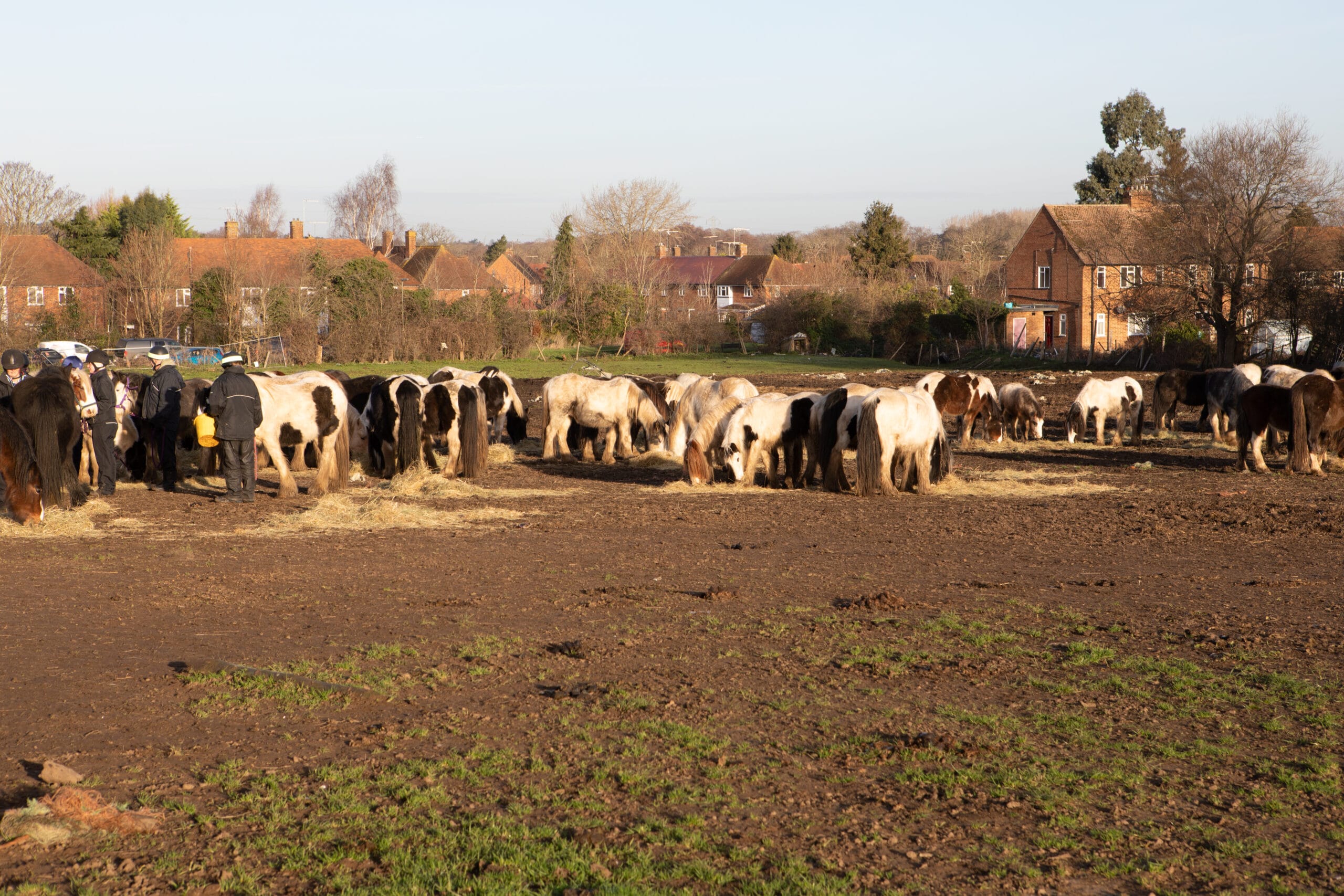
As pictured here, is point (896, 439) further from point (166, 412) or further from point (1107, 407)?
point (166, 412)

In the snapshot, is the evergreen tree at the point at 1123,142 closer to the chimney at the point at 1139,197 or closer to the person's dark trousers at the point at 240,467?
the chimney at the point at 1139,197

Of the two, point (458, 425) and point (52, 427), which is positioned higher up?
point (52, 427)

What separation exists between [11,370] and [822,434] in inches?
429

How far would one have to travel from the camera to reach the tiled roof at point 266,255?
61.4 meters

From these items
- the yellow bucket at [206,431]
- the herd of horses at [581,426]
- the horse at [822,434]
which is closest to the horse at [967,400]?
the herd of horses at [581,426]

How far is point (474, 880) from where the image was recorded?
4.26m

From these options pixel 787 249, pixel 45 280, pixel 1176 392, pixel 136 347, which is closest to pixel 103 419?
pixel 1176 392

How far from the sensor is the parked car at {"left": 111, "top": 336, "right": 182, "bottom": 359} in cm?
5044

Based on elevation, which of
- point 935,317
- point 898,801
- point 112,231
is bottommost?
point 898,801

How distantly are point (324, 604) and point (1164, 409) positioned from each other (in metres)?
20.4

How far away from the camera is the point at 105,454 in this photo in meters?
15.2

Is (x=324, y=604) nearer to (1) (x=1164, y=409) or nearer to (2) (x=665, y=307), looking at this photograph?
(1) (x=1164, y=409)

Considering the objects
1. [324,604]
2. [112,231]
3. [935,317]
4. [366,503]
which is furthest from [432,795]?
[112,231]

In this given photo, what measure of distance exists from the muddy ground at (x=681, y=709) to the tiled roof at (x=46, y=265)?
54.2m
